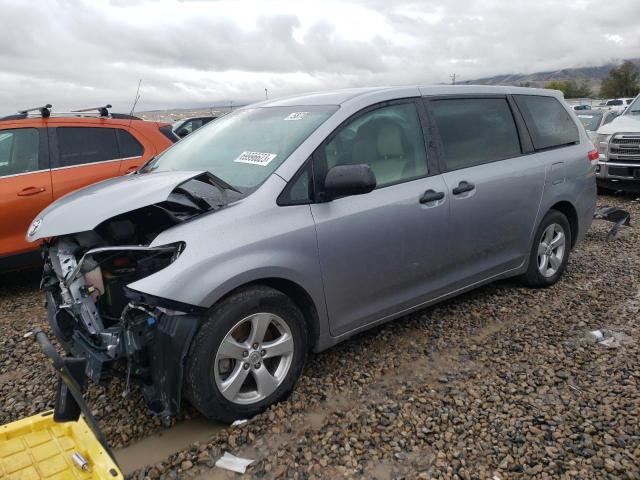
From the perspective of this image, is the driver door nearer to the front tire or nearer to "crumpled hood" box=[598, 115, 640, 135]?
the front tire

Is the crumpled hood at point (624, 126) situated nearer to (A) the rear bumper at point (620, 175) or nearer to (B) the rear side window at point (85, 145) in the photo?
(A) the rear bumper at point (620, 175)

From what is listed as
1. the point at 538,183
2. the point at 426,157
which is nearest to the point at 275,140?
the point at 426,157

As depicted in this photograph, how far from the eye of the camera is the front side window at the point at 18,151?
201 inches

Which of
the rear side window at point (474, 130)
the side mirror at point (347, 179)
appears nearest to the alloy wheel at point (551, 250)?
the rear side window at point (474, 130)

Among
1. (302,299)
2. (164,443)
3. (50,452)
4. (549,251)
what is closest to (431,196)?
(302,299)

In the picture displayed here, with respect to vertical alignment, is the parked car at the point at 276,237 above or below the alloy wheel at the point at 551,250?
above

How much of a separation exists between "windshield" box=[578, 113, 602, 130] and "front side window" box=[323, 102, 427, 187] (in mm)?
10920

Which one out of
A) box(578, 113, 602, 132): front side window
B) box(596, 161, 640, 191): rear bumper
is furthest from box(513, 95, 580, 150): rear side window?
box(578, 113, 602, 132): front side window

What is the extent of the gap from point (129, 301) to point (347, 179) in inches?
54.1

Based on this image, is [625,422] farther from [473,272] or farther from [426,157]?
[426,157]

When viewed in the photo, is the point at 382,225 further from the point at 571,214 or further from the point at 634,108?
the point at 634,108

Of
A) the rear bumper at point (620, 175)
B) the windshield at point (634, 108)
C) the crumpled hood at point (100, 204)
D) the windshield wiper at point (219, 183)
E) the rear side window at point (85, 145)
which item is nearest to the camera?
the crumpled hood at point (100, 204)

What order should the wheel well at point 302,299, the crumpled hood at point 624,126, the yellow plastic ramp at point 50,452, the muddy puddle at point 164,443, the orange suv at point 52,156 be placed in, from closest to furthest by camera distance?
the yellow plastic ramp at point 50,452 < the muddy puddle at point 164,443 < the wheel well at point 302,299 < the orange suv at point 52,156 < the crumpled hood at point 624,126

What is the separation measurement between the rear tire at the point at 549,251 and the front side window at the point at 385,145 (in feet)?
5.33
